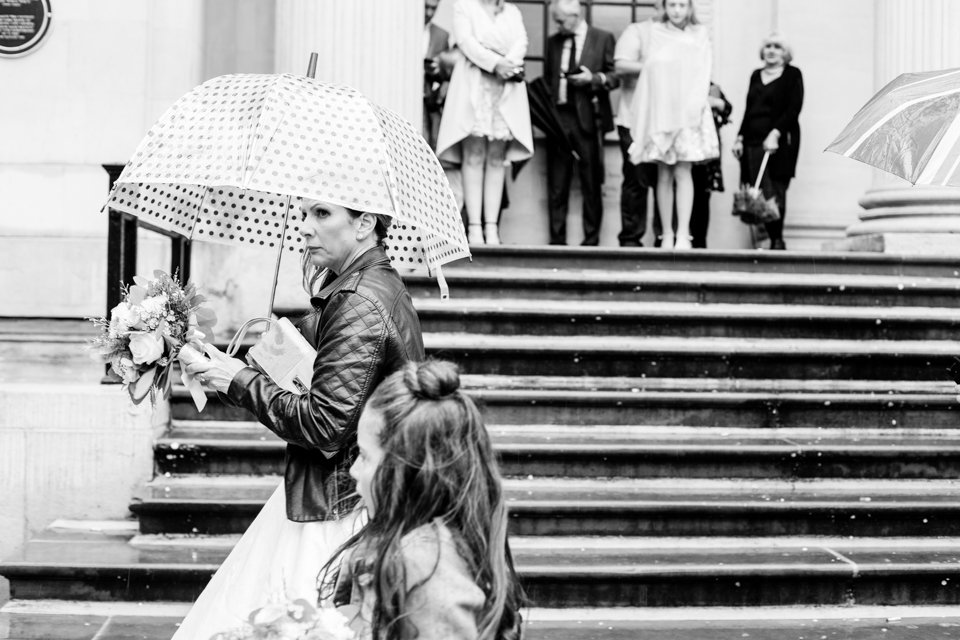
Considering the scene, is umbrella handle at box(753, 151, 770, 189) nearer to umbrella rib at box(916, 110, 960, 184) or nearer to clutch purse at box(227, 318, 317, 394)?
umbrella rib at box(916, 110, 960, 184)

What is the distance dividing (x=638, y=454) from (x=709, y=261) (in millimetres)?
2656

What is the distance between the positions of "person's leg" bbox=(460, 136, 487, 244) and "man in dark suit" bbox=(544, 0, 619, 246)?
1142 mm

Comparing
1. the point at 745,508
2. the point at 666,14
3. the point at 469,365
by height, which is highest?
the point at 666,14

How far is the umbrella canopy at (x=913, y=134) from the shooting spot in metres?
4.12

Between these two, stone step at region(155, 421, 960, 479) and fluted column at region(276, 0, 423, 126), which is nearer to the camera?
stone step at region(155, 421, 960, 479)

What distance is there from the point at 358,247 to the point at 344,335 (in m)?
0.37

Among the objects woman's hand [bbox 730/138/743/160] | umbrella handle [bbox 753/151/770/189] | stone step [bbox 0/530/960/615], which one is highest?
woman's hand [bbox 730/138/743/160]

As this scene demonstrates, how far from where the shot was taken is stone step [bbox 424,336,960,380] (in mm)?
8000

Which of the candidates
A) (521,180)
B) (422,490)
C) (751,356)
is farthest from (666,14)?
(422,490)

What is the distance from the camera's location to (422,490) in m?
2.41

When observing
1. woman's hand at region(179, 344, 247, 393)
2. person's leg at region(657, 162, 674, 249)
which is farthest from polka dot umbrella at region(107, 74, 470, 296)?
person's leg at region(657, 162, 674, 249)

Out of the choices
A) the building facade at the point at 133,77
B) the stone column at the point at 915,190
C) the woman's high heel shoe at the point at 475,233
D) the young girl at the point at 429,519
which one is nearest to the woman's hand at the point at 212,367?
the young girl at the point at 429,519

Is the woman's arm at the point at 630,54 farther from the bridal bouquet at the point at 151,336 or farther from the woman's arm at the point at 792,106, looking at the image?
the bridal bouquet at the point at 151,336

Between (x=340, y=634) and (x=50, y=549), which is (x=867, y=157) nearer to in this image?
(x=340, y=634)
